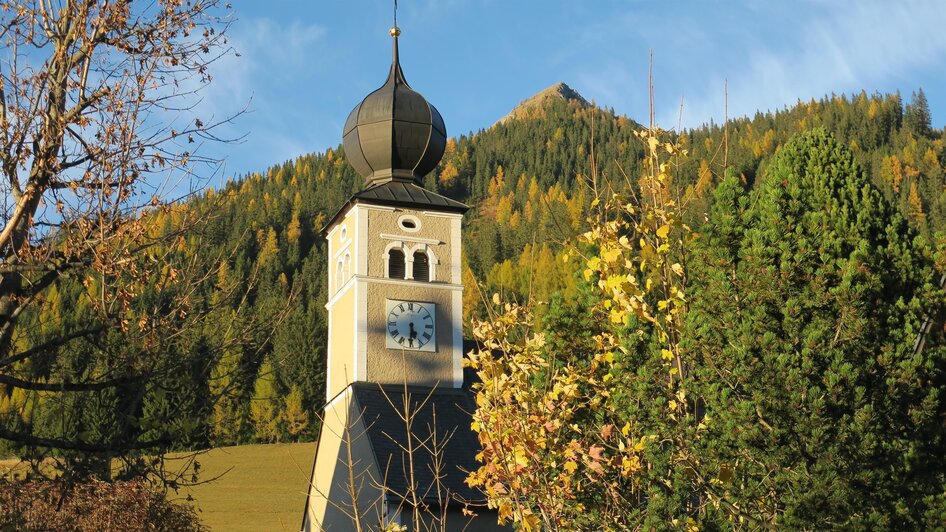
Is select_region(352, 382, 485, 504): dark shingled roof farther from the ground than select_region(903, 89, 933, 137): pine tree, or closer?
closer

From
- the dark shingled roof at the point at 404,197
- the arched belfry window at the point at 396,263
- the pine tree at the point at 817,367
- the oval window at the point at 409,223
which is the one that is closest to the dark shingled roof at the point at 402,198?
the dark shingled roof at the point at 404,197

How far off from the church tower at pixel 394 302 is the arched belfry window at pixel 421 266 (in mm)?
22

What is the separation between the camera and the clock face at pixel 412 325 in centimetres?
2603

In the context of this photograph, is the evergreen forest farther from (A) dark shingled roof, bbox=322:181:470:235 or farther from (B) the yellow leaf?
(A) dark shingled roof, bbox=322:181:470:235

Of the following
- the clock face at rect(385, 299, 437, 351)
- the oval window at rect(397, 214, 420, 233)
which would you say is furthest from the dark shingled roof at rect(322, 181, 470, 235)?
the clock face at rect(385, 299, 437, 351)

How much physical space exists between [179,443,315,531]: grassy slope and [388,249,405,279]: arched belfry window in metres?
12.6

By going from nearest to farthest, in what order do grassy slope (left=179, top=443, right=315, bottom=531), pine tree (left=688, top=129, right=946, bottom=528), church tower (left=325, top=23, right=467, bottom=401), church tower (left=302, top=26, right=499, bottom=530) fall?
1. pine tree (left=688, top=129, right=946, bottom=528)
2. church tower (left=302, top=26, right=499, bottom=530)
3. church tower (left=325, top=23, right=467, bottom=401)
4. grassy slope (left=179, top=443, right=315, bottom=531)

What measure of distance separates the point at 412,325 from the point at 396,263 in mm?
1647

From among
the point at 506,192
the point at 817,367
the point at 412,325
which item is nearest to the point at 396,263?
the point at 412,325

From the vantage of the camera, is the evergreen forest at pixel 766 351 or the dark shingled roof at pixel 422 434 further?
the dark shingled roof at pixel 422 434

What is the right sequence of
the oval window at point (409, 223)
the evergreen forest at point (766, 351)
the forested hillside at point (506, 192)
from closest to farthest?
the evergreen forest at point (766, 351) < the oval window at point (409, 223) < the forested hillside at point (506, 192)

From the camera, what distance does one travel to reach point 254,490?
50531 millimetres

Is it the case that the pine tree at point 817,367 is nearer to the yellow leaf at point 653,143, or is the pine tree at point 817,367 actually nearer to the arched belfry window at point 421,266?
the yellow leaf at point 653,143

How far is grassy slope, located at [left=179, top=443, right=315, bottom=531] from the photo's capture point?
145 ft
